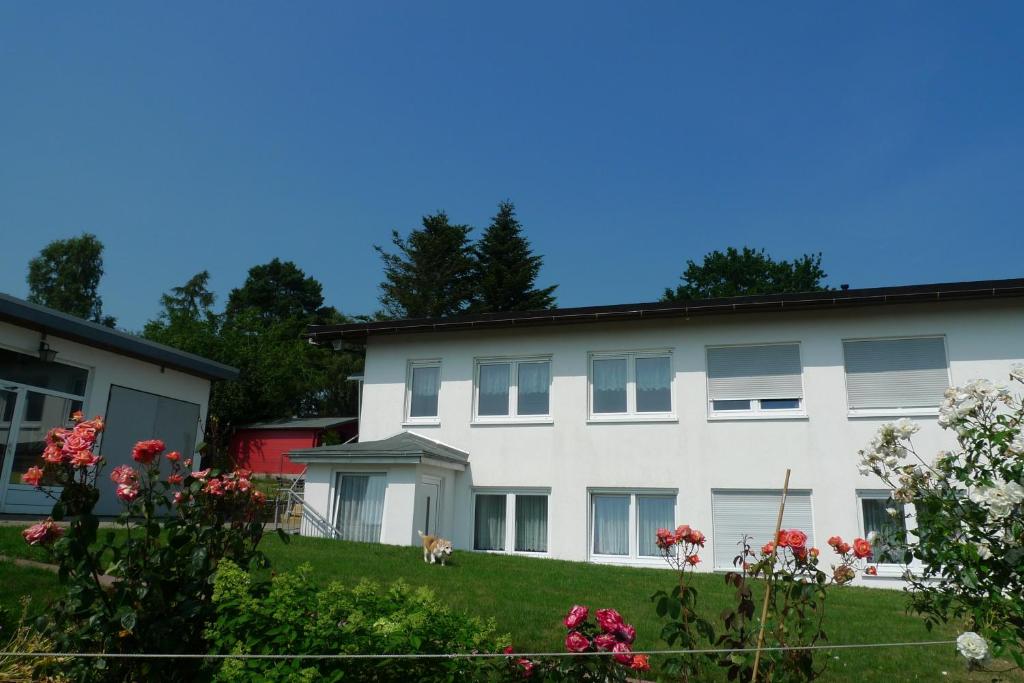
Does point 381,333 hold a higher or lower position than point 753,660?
higher

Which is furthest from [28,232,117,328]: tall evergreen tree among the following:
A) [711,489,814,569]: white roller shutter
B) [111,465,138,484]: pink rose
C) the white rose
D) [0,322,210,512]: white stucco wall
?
the white rose

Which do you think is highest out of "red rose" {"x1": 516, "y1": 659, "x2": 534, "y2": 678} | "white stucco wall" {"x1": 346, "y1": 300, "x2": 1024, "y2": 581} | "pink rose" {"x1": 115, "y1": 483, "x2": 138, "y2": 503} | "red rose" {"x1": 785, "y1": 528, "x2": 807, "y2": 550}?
"white stucco wall" {"x1": 346, "y1": 300, "x2": 1024, "y2": 581}

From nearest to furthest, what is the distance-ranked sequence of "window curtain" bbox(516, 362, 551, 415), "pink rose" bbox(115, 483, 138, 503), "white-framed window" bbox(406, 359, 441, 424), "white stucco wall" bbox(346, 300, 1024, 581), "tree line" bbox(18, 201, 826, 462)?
"pink rose" bbox(115, 483, 138, 503) → "white stucco wall" bbox(346, 300, 1024, 581) → "window curtain" bbox(516, 362, 551, 415) → "white-framed window" bbox(406, 359, 441, 424) → "tree line" bbox(18, 201, 826, 462)

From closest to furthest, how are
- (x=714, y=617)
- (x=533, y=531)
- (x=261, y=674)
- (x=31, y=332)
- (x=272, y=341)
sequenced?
(x=261, y=674) → (x=714, y=617) → (x=31, y=332) → (x=533, y=531) → (x=272, y=341)

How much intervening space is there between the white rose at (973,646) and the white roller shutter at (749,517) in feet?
35.9

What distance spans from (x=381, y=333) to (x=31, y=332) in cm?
688

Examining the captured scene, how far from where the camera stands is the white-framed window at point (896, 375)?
13.8 meters

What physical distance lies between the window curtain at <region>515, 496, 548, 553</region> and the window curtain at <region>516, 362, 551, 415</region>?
187 centimetres

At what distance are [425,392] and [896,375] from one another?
31.9 feet

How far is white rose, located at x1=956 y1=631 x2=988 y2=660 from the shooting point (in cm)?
343

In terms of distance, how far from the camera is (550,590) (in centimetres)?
958

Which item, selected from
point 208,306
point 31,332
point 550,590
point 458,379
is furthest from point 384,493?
point 208,306

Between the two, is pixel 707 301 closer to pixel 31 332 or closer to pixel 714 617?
pixel 714 617

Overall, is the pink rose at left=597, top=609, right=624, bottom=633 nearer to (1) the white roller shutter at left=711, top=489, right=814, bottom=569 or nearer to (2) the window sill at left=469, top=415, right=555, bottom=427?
(1) the white roller shutter at left=711, top=489, right=814, bottom=569
